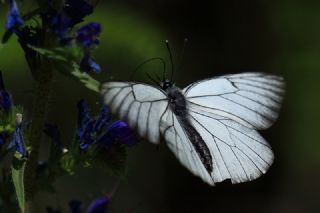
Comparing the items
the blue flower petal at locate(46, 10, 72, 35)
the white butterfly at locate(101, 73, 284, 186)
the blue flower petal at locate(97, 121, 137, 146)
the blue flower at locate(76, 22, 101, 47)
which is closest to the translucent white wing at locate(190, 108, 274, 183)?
the white butterfly at locate(101, 73, 284, 186)

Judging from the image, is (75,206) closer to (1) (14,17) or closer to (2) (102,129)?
(2) (102,129)

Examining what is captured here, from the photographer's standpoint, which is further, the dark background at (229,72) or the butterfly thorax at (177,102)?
the dark background at (229,72)

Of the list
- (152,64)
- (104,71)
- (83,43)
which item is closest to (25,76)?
(104,71)

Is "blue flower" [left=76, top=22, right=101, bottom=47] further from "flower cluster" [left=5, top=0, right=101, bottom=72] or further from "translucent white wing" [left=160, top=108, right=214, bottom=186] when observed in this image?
"translucent white wing" [left=160, top=108, right=214, bottom=186]

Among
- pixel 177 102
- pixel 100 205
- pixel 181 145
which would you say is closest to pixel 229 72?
pixel 177 102

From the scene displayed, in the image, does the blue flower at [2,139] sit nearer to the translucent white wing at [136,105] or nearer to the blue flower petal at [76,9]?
the blue flower petal at [76,9]

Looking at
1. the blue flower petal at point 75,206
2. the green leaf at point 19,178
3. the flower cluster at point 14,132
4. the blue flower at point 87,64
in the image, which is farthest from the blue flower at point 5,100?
the blue flower petal at point 75,206
